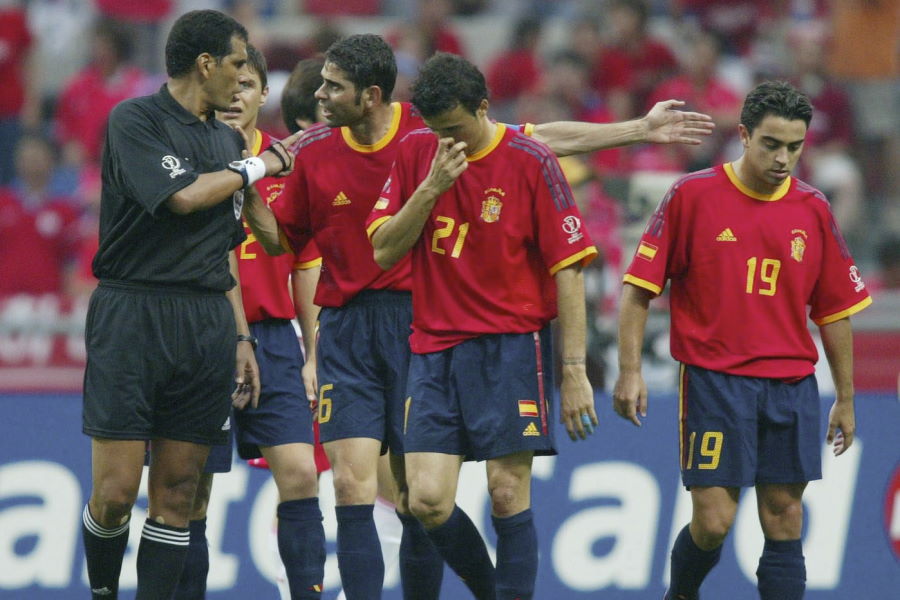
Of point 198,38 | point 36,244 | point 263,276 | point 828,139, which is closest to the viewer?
point 198,38

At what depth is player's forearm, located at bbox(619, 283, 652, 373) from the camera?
19.8 feet

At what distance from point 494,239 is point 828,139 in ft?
24.1

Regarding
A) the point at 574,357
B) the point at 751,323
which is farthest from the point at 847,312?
the point at 574,357

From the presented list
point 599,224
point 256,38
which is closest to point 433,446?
point 599,224

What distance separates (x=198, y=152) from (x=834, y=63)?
869cm

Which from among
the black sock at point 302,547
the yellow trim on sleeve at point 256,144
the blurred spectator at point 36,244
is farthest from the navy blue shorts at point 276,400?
the blurred spectator at point 36,244

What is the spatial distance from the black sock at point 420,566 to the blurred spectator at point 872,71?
770cm

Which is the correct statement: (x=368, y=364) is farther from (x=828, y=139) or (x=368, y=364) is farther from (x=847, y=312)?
(x=828, y=139)

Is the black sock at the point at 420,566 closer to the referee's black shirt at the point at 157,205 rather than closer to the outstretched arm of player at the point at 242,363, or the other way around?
the outstretched arm of player at the point at 242,363

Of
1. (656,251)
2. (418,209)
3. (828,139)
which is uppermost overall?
(828,139)

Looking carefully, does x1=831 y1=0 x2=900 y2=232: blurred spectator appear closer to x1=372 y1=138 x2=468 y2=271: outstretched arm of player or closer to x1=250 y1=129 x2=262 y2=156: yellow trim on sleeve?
x1=250 y1=129 x2=262 y2=156: yellow trim on sleeve

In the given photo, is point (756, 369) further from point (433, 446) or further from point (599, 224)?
point (599, 224)

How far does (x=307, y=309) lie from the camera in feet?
22.1

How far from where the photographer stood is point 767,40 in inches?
534
